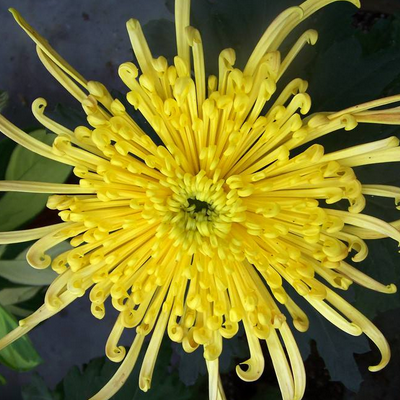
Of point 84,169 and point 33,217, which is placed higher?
point 84,169

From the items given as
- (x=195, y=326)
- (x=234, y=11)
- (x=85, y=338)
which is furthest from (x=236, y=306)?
(x=85, y=338)

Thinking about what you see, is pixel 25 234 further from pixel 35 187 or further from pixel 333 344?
pixel 333 344

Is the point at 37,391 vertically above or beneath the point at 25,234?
beneath

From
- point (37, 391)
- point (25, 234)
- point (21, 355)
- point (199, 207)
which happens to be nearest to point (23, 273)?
point (21, 355)

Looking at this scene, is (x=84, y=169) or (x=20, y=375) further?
(x=20, y=375)

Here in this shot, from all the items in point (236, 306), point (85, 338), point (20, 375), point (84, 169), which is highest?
point (84, 169)

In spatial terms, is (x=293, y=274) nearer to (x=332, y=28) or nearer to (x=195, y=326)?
(x=195, y=326)

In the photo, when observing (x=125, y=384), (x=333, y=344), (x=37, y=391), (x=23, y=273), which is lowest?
(x=37, y=391)

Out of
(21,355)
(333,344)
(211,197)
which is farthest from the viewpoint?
(21,355)
